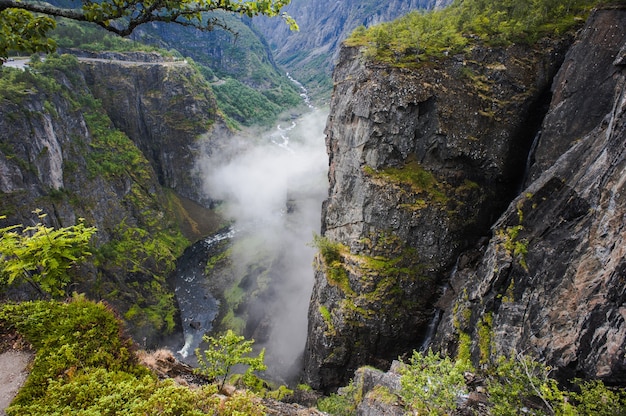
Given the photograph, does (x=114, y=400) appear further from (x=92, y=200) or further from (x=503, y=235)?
(x=92, y=200)

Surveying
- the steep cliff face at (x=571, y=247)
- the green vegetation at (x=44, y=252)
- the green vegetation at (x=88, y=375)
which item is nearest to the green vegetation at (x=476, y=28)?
the steep cliff face at (x=571, y=247)

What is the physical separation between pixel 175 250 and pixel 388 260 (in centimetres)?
4699

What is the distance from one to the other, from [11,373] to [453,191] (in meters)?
28.2

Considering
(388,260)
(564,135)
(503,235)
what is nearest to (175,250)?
(388,260)

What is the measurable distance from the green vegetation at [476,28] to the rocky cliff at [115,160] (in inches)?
1398

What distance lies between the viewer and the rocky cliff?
3969 cm

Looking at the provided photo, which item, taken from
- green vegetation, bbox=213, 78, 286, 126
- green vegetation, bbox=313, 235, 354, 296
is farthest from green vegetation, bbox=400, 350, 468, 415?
green vegetation, bbox=213, 78, 286, 126

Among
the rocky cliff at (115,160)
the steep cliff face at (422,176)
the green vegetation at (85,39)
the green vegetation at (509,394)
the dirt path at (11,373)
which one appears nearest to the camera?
the dirt path at (11,373)

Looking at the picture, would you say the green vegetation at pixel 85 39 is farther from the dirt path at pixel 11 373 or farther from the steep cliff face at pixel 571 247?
the dirt path at pixel 11 373

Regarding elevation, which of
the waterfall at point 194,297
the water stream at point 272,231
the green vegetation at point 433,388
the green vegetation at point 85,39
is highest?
the green vegetation at point 85,39

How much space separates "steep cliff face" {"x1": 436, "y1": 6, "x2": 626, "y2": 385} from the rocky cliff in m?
34.2

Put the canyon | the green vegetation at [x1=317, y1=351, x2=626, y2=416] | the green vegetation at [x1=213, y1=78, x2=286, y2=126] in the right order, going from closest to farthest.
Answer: the green vegetation at [x1=317, y1=351, x2=626, y2=416], the canyon, the green vegetation at [x1=213, y1=78, x2=286, y2=126]

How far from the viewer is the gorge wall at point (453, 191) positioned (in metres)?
19.6

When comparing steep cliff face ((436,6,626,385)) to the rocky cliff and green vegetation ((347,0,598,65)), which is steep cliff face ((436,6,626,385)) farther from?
the rocky cliff
